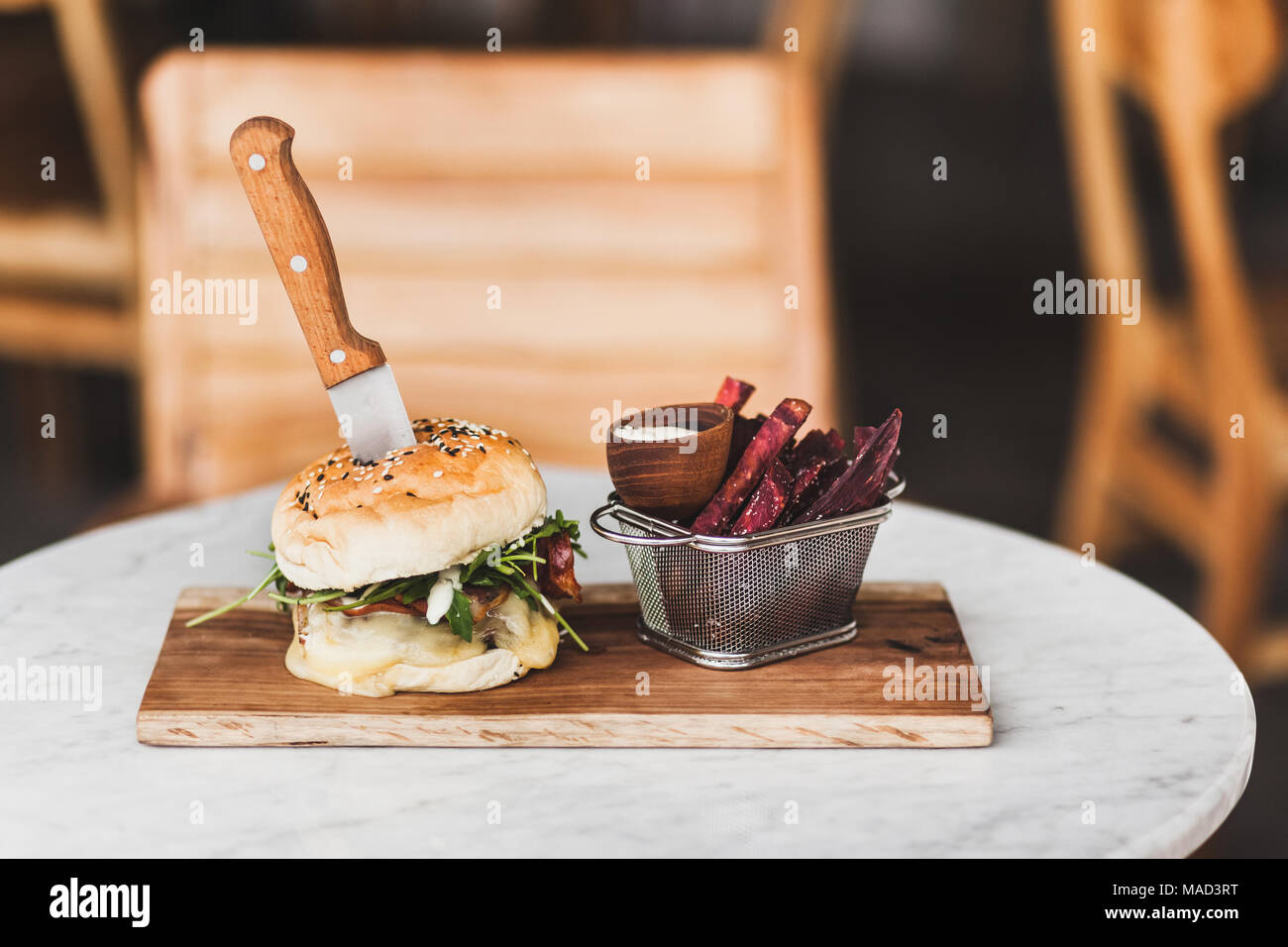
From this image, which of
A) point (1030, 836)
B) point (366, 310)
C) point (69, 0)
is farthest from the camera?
point (69, 0)

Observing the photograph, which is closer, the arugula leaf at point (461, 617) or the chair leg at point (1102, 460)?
the arugula leaf at point (461, 617)

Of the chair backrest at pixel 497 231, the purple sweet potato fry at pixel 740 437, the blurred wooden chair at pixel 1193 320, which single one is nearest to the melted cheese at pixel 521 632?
the purple sweet potato fry at pixel 740 437

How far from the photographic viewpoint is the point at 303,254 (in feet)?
3.91

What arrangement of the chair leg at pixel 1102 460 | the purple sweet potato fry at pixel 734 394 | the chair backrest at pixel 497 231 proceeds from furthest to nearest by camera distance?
1. the chair leg at pixel 1102 460
2. the chair backrest at pixel 497 231
3. the purple sweet potato fry at pixel 734 394

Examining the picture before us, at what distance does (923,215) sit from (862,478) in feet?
18.6

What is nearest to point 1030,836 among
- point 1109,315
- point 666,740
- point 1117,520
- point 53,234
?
point 666,740

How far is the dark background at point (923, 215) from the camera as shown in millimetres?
3621

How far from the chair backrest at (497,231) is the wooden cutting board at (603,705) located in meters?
1.31

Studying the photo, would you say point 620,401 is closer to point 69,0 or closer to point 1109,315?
point 1109,315

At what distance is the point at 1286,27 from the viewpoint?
277 cm

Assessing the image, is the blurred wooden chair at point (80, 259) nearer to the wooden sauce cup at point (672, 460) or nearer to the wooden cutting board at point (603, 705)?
the wooden cutting board at point (603, 705)

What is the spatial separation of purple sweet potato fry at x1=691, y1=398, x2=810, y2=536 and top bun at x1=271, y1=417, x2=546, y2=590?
0.52 feet

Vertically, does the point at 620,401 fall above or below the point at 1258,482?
above

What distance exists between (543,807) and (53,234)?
2.69m
